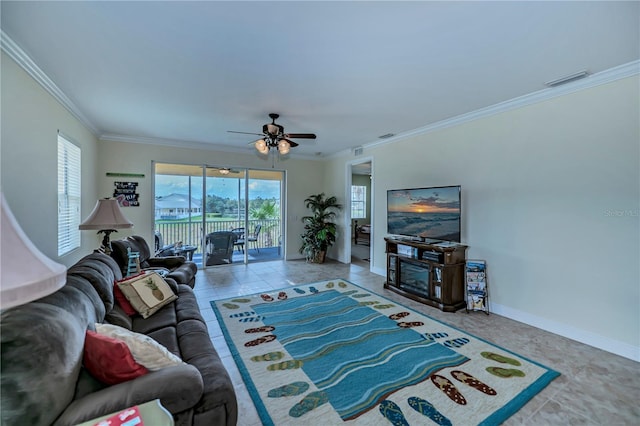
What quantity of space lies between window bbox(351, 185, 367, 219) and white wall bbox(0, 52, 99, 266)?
324 inches

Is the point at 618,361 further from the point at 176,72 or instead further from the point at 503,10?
the point at 176,72

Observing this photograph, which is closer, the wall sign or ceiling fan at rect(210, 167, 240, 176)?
the wall sign

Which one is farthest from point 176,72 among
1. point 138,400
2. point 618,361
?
point 618,361

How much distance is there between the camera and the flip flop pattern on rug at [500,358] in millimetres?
2355

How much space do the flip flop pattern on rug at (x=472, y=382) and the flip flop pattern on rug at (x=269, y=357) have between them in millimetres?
1511

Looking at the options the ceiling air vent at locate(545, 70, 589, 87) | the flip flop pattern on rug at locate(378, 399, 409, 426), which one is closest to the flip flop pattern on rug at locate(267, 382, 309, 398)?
the flip flop pattern on rug at locate(378, 399, 409, 426)

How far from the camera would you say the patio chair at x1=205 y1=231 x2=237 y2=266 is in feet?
18.9

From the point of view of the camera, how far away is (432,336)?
9.28 feet

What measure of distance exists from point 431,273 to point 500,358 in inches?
52.5

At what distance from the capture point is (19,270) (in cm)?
81

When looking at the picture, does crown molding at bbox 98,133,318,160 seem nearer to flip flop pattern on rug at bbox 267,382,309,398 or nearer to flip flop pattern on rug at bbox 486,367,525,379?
flip flop pattern on rug at bbox 267,382,309,398

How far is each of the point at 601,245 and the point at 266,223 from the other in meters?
5.82

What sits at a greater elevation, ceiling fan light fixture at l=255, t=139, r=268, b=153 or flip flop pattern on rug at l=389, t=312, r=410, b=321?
ceiling fan light fixture at l=255, t=139, r=268, b=153

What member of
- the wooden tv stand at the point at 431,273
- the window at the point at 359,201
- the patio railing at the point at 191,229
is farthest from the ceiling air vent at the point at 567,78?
the window at the point at 359,201
